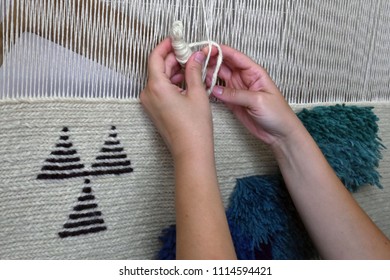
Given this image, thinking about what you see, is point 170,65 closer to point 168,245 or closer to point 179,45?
point 179,45

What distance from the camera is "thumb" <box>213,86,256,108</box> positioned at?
2.28 ft

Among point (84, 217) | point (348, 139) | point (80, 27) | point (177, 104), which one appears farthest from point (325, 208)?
point (80, 27)

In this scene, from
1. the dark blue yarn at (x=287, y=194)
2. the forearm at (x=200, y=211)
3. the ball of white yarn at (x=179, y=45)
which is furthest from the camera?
the dark blue yarn at (x=287, y=194)

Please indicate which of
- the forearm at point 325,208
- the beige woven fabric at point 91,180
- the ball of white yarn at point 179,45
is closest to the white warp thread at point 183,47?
the ball of white yarn at point 179,45

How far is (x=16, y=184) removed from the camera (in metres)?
0.63

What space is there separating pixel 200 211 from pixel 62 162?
0.28 metres

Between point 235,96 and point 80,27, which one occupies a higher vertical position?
point 80,27

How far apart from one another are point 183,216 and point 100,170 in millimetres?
212

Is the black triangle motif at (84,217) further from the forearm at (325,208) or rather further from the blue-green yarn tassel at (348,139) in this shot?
the blue-green yarn tassel at (348,139)

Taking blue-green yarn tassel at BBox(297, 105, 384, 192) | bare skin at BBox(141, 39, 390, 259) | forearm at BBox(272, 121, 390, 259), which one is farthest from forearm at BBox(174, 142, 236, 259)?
blue-green yarn tassel at BBox(297, 105, 384, 192)

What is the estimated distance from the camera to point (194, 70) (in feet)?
2.16

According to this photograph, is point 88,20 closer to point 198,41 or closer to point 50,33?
point 50,33

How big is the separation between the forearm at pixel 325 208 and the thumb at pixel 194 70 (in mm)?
233

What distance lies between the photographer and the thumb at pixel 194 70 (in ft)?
2.12
